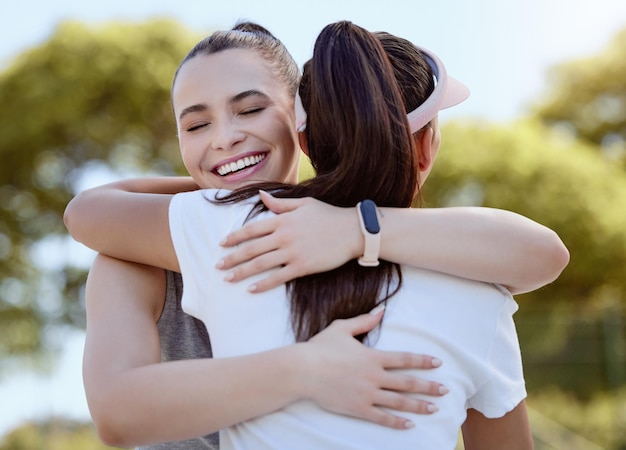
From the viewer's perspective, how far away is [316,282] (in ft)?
4.91

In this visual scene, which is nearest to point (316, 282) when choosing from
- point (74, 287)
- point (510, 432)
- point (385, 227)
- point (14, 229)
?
point (385, 227)

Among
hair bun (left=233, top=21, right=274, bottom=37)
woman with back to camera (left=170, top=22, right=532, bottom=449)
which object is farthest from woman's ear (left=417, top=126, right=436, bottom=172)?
hair bun (left=233, top=21, right=274, bottom=37)

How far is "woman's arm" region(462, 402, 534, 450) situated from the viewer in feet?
5.65

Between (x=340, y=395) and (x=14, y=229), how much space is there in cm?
1119

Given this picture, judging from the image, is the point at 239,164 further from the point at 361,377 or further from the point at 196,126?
the point at 361,377

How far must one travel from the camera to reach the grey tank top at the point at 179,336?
69.6 inches

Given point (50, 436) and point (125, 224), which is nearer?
point (125, 224)

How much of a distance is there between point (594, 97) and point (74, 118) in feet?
32.6

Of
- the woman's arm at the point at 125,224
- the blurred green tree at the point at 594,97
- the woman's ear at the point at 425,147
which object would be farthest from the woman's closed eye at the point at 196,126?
the blurred green tree at the point at 594,97

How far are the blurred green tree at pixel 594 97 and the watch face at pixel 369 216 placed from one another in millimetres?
15859

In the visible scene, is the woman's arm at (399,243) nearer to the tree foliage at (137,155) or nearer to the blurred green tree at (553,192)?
the blurred green tree at (553,192)

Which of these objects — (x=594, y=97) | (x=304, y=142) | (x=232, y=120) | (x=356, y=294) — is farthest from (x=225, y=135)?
(x=594, y=97)

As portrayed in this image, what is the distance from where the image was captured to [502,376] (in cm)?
155

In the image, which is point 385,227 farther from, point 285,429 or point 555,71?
point 555,71
